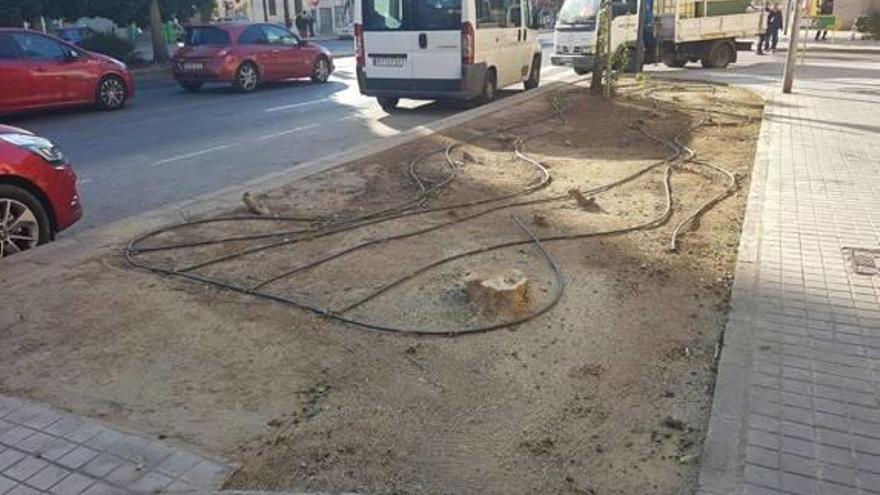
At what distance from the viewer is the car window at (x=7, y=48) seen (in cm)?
1387

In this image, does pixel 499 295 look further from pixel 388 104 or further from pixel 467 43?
pixel 388 104

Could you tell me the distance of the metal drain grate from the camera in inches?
224

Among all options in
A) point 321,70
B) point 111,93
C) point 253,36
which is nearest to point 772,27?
point 321,70

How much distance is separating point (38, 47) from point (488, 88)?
8498 millimetres

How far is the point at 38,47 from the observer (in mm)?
14406

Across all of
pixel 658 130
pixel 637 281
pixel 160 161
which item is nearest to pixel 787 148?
pixel 658 130

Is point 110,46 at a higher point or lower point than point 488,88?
higher

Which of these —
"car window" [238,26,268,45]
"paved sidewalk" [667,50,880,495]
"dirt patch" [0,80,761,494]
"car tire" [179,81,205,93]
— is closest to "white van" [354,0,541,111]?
"car window" [238,26,268,45]

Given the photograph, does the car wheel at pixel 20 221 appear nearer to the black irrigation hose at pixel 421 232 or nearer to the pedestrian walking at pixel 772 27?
the black irrigation hose at pixel 421 232

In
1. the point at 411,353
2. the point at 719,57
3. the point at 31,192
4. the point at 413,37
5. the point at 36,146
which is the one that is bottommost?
the point at 411,353

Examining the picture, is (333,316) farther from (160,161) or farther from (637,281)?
(160,161)

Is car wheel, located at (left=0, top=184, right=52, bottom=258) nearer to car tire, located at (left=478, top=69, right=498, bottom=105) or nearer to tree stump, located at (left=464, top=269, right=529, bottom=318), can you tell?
tree stump, located at (left=464, top=269, right=529, bottom=318)

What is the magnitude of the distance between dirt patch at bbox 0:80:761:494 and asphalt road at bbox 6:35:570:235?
202 centimetres

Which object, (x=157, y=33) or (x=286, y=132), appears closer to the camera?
(x=286, y=132)
